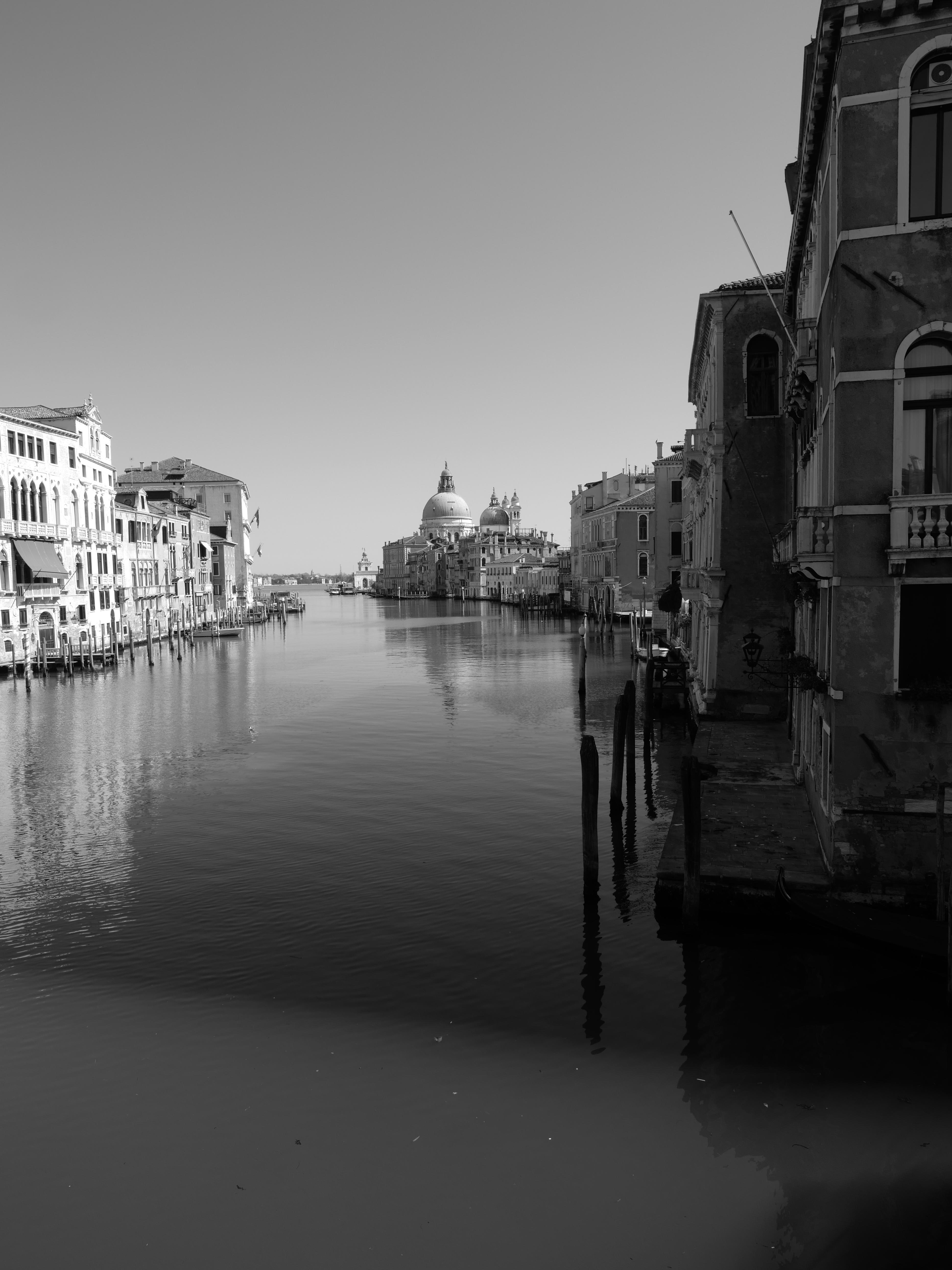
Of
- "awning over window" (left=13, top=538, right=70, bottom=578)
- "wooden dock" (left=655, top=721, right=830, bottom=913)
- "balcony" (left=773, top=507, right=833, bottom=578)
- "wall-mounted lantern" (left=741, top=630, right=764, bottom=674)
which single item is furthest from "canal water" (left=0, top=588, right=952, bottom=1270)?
"awning over window" (left=13, top=538, right=70, bottom=578)

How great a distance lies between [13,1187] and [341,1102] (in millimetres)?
2770

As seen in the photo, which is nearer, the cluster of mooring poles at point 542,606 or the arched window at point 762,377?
the arched window at point 762,377

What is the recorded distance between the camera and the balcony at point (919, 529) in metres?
10.1

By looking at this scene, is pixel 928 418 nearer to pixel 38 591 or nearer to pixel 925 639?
pixel 925 639

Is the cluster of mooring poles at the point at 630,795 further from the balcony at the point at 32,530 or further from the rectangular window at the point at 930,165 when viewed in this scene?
the balcony at the point at 32,530

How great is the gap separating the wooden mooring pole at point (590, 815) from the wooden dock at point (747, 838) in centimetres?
107

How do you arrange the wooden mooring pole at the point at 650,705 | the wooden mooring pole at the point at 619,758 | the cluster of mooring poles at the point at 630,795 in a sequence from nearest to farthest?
the cluster of mooring poles at the point at 630,795 → the wooden mooring pole at the point at 619,758 → the wooden mooring pole at the point at 650,705

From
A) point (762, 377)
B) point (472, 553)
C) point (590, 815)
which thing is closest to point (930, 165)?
point (590, 815)

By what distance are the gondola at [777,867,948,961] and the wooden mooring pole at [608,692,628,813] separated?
689 centimetres

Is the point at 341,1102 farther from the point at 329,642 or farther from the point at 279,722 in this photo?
the point at 329,642

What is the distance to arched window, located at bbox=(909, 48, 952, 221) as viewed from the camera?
10109mm

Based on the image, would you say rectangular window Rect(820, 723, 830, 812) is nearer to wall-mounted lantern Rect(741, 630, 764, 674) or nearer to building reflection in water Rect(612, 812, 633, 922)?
building reflection in water Rect(612, 812, 633, 922)

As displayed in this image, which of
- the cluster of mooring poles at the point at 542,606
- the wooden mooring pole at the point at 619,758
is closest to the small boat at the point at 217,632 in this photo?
the cluster of mooring poles at the point at 542,606

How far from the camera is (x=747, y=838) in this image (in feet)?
41.8
